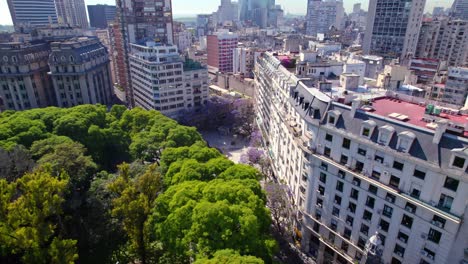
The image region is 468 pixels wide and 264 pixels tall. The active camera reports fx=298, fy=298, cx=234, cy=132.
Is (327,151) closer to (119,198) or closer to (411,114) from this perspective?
(411,114)

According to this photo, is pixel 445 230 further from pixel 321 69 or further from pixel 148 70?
pixel 148 70

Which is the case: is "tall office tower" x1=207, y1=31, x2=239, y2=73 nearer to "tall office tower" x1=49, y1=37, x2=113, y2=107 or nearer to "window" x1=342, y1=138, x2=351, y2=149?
"tall office tower" x1=49, y1=37, x2=113, y2=107

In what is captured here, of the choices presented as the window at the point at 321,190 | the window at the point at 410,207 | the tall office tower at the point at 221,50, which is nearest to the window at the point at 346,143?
the window at the point at 321,190

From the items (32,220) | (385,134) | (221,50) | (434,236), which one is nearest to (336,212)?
(434,236)

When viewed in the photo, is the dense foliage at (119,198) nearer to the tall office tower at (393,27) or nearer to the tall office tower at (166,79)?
the tall office tower at (166,79)

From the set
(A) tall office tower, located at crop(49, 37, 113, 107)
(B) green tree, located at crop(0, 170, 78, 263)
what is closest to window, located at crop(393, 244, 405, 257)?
(B) green tree, located at crop(0, 170, 78, 263)
